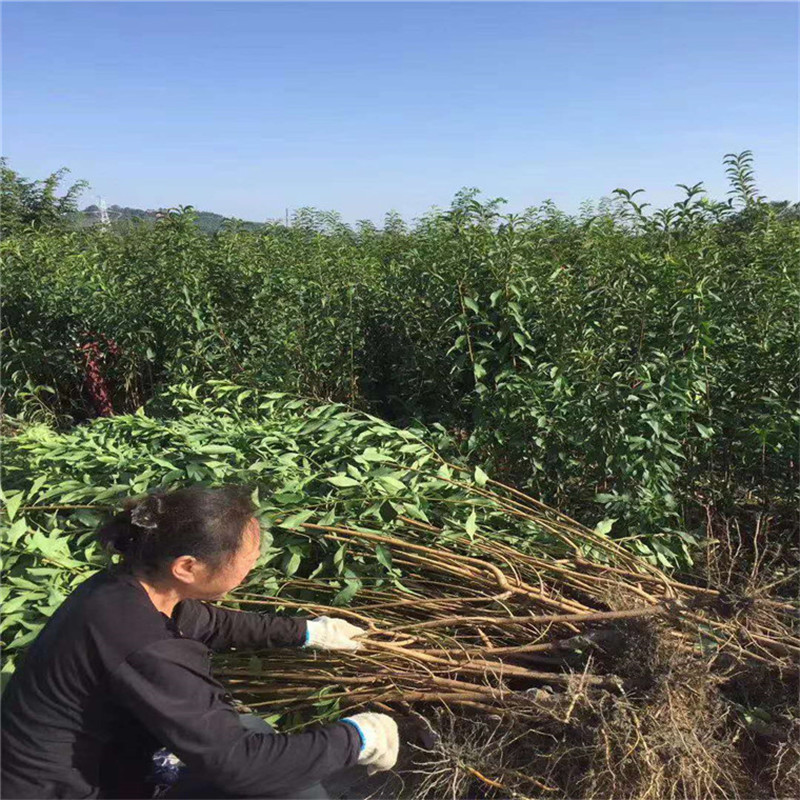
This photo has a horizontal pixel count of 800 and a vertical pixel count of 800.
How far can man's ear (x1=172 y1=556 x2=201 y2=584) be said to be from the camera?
5.83ft

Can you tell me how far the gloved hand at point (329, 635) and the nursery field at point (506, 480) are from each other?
0.24 feet

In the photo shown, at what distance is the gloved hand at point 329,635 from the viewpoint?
87.9 inches

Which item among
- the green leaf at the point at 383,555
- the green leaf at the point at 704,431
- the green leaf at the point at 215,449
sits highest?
the green leaf at the point at 704,431

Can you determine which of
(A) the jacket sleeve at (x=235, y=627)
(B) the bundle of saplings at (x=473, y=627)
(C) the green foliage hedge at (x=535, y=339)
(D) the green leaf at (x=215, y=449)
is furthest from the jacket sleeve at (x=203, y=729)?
(C) the green foliage hedge at (x=535, y=339)

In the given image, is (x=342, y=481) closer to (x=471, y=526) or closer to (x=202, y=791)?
(x=471, y=526)

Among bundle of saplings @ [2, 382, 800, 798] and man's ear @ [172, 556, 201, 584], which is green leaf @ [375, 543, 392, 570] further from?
man's ear @ [172, 556, 201, 584]

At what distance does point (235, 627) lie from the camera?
2.15m

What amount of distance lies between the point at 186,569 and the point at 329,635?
2.07ft

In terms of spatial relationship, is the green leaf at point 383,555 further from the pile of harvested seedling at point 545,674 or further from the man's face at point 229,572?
the man's face at point 229,572

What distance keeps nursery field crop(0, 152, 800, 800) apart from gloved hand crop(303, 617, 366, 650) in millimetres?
72

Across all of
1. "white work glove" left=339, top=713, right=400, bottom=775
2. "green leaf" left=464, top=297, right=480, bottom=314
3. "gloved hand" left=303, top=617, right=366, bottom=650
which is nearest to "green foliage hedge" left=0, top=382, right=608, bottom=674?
"gloved hand" left=303, top=617, right=366, bottom=650

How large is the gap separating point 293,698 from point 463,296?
2.25 m

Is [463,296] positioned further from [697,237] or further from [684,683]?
[684,683]

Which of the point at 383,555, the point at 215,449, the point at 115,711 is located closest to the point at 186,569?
the point at 115,711
